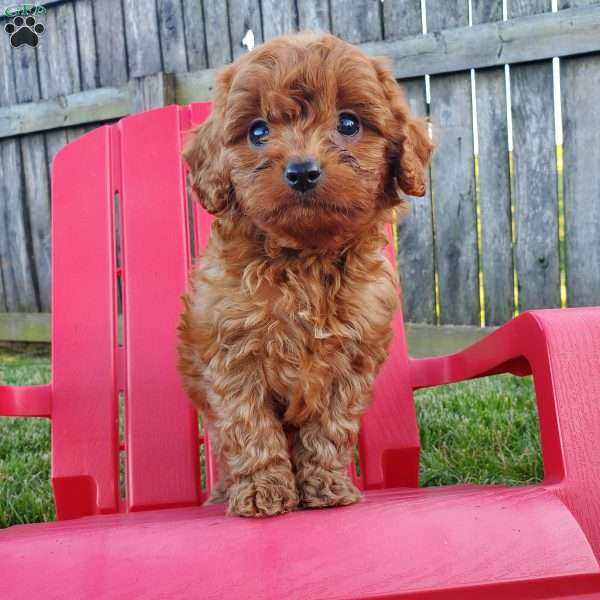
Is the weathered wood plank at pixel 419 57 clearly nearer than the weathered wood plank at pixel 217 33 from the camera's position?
Yes

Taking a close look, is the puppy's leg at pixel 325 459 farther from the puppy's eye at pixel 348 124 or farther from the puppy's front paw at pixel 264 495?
the puppy's eye at pixel 348 124

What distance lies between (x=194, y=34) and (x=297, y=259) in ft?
13.5

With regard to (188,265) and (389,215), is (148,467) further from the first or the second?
(389,215)

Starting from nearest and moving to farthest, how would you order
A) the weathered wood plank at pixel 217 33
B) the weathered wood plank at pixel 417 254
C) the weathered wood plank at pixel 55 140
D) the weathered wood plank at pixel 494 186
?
the weathered wood plank at pixel 494 186, the weathered wood plank at pixel 417 254, the weathered wood plank at pixel 217 33, the weathered wood plank at pixel 55 140

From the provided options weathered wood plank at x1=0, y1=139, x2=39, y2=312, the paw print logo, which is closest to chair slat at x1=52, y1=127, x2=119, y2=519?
weathered wood plank at x1=0, y1=139, x2=39, y2=312

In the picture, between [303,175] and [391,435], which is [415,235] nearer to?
[391,435]

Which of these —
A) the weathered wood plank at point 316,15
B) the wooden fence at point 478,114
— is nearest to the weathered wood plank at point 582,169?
the wooden fence at point 478,114

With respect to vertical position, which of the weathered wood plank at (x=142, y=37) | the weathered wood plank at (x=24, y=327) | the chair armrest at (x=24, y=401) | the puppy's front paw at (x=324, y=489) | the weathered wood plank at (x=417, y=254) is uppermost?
the weathered wood plank at (x=142, y=37)

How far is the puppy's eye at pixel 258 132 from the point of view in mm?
1980

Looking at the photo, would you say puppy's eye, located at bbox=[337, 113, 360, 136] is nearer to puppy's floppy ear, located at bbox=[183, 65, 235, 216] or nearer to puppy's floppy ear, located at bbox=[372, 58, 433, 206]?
puppy's floppy ear, located at bbox=[372, 58, 433, 206]

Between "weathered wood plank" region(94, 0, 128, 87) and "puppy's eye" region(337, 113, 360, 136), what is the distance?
14.7ft

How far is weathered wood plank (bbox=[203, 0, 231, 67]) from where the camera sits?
18.2 ft

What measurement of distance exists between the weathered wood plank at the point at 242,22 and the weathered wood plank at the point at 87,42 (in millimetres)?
1278

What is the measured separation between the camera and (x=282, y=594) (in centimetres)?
143
